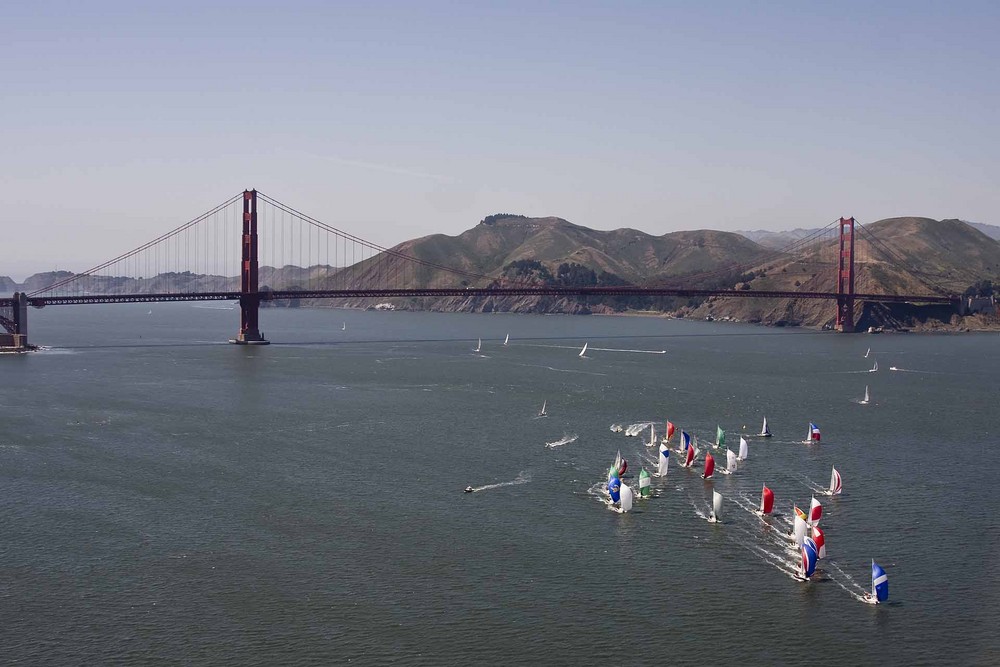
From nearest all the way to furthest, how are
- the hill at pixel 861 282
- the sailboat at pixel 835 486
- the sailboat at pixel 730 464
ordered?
the sailboat at pixel 835 486, the sailboat at pixel 730 464, the hill at pixel 861 282

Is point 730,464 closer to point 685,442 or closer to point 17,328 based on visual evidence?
point 685,442

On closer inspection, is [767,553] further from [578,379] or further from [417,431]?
[578,379]

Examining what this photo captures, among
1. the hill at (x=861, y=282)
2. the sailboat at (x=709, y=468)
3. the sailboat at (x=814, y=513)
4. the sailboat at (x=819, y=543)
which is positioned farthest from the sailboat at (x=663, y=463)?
the hill at (x=861, y=282)

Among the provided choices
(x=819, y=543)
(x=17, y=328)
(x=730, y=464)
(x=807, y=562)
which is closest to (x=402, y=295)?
(x=17, y=328)

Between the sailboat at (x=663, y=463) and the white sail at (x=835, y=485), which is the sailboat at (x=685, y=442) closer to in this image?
the sailboat at (x=663, y=463)

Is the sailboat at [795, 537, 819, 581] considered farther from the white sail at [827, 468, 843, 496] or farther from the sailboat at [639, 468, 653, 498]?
the white sail at [827, 468, 843, 496]
